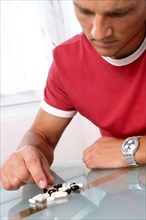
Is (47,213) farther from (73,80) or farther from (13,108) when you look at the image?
(13,108)

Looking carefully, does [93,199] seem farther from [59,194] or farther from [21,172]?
[21,172]

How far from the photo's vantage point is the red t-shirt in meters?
0.99

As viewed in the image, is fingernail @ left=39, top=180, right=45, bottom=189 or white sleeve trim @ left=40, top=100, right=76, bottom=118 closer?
fingernail @ left=39, top=180, right=45, bottom=189

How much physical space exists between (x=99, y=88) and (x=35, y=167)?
378 mm

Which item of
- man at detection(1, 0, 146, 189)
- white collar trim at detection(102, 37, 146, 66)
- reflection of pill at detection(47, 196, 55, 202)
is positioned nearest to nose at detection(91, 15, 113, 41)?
man at detection(1, 0, 146, 189)

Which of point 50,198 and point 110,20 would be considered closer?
point 50,198

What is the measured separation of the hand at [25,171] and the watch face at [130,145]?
22 centimetres

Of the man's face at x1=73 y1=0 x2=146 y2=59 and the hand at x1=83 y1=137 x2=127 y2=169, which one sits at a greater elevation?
the man's face at x1=73 y1=0 x2=146 y2=59

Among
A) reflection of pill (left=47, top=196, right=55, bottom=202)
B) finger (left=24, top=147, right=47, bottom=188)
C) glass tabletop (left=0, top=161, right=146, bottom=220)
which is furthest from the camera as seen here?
finger (left=24, top=147, right=47, bottom=188)

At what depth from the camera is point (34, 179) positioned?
2.61 feet

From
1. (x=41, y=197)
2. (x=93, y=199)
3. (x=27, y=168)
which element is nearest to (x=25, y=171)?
(x=27, y=168)

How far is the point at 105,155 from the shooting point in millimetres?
907

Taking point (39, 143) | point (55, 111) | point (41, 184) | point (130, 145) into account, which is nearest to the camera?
point (41, 184)

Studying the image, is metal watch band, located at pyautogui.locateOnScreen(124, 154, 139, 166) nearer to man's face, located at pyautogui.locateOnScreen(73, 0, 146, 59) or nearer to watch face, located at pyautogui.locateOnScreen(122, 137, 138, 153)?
watch face, located at pyautogui.locateOnScreen(122, 137, 138, 153)
